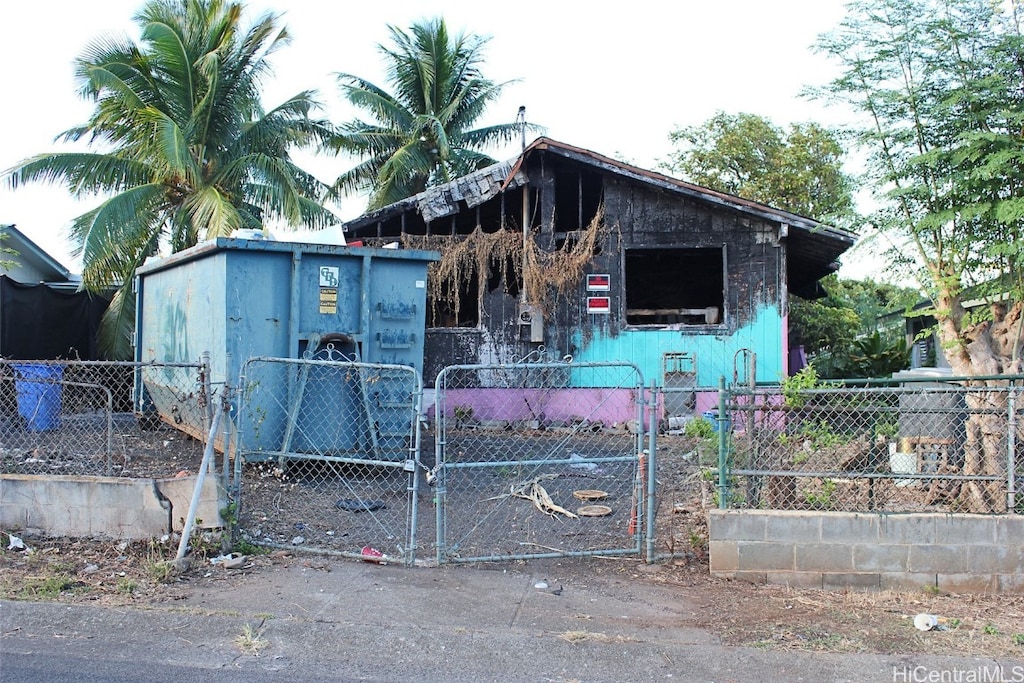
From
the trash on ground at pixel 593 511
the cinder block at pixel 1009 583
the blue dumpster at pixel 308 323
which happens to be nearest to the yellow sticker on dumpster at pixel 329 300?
the blue dumpster at pixel 308 323

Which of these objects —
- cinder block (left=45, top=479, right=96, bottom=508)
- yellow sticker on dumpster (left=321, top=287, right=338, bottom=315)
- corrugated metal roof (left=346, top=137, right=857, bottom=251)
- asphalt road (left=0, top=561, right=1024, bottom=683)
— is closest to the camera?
asphalt road (left=0, top=561, right=1024, bottom=683)

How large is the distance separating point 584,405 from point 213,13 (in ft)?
40.4

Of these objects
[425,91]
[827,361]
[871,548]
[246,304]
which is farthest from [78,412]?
[827,361]

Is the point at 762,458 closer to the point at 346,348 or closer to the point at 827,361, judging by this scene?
the point at 346,348

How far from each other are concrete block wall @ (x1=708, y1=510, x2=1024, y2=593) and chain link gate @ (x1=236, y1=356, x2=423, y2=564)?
112 inches

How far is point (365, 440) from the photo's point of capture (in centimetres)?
815

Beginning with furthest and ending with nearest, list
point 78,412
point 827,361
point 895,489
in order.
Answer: point 827,361
point 78,412
point 895,489

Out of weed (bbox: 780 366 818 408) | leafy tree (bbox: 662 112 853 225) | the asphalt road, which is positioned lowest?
the asphalt road

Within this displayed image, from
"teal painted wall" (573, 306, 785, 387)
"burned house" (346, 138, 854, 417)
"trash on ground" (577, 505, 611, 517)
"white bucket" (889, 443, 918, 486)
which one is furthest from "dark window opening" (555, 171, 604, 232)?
"white bucket" (889, 443, 918, 486)

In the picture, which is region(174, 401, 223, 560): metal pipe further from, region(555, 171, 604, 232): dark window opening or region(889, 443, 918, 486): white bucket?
region(555, 171, 604, 232): dark window opening

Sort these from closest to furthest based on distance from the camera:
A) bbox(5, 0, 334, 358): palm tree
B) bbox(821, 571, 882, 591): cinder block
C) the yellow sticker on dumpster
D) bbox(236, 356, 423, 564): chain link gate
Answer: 1. bbox(821, 571, 882, 591): cinder block
2. bbox(236, 356, 423, 564): chain link gate
3. the yellow sticker on dumpster
4. bbox(5, 0, 334, 358): palm tree

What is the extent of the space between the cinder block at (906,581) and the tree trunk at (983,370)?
749mm

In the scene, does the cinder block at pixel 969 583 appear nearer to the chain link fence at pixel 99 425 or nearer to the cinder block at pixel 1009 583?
the cinder block at pixel 1009 583

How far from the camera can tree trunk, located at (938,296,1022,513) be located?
234 inches
